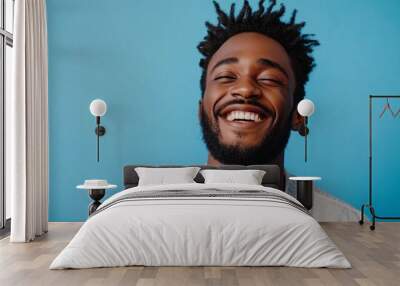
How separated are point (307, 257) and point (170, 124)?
3245 mm

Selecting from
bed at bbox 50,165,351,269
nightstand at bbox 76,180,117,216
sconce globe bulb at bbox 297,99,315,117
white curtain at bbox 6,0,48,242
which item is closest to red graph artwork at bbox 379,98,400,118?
sconce globe bulb at bbox 297,99,315,117

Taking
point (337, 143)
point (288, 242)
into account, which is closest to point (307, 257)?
point (288, 242)

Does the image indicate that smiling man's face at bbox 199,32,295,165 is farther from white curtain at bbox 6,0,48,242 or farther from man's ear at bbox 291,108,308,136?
white curtain at bbox 6,0,48,242

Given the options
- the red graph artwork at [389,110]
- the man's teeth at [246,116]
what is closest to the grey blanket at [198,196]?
the man's teeth at [246,116]

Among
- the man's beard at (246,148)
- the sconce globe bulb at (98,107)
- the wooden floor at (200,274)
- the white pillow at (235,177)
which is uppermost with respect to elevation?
the sconce globe bulb at (98,107)

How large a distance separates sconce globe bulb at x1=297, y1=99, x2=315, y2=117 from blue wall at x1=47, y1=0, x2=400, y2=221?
0.31m

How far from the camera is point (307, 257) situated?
169 inches

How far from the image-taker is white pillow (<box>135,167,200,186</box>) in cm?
633

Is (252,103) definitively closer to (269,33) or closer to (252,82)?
(252,82)

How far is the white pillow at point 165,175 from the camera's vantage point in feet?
20.8

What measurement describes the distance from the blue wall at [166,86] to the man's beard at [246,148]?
123 millimetres

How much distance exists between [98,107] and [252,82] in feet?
6.61

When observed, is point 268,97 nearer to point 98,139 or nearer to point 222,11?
point 222,11

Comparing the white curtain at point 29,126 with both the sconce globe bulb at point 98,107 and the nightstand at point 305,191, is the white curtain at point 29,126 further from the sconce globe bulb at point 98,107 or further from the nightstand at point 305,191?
the nightstand at point 305,191
